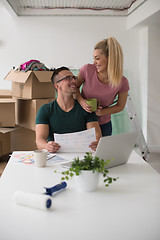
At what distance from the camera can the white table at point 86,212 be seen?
3.09 feet

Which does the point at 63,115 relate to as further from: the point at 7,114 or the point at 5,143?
the point at 5,143

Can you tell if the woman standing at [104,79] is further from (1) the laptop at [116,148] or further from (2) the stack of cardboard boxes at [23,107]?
(2) the stack of cardboard boxes at [23,107]

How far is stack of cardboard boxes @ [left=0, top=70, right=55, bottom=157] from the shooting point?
9.89 feet

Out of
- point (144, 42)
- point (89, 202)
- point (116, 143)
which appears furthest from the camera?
point (144, 42)

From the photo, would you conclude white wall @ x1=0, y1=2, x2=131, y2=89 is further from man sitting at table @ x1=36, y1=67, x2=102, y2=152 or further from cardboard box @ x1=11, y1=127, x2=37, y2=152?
man sitting at table @ x1=36, y1=67, x2=102, y2=152

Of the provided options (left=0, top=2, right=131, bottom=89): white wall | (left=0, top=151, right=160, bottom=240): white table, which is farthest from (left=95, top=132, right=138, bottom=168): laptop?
(left=0, top=2, right=131, bottom=89): white wall

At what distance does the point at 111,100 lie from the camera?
8.08ft

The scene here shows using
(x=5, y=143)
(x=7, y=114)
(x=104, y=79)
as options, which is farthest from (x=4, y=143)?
(x=104, y=79)

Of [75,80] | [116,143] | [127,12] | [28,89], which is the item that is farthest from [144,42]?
[116,143]

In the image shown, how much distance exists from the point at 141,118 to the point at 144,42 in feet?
4.34

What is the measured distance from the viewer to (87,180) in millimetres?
1257

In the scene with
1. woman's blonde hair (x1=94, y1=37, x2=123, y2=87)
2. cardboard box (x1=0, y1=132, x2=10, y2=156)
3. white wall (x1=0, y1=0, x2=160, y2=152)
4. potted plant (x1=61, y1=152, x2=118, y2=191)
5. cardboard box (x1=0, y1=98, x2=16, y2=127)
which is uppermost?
white wall (x1=0, y1=0, x2=160, y2=152)

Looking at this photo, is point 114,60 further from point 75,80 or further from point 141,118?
point 141,118

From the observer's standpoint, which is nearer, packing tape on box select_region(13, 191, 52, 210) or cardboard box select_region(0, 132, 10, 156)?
packing tape on box select_region(13, 191, 52, 210)
